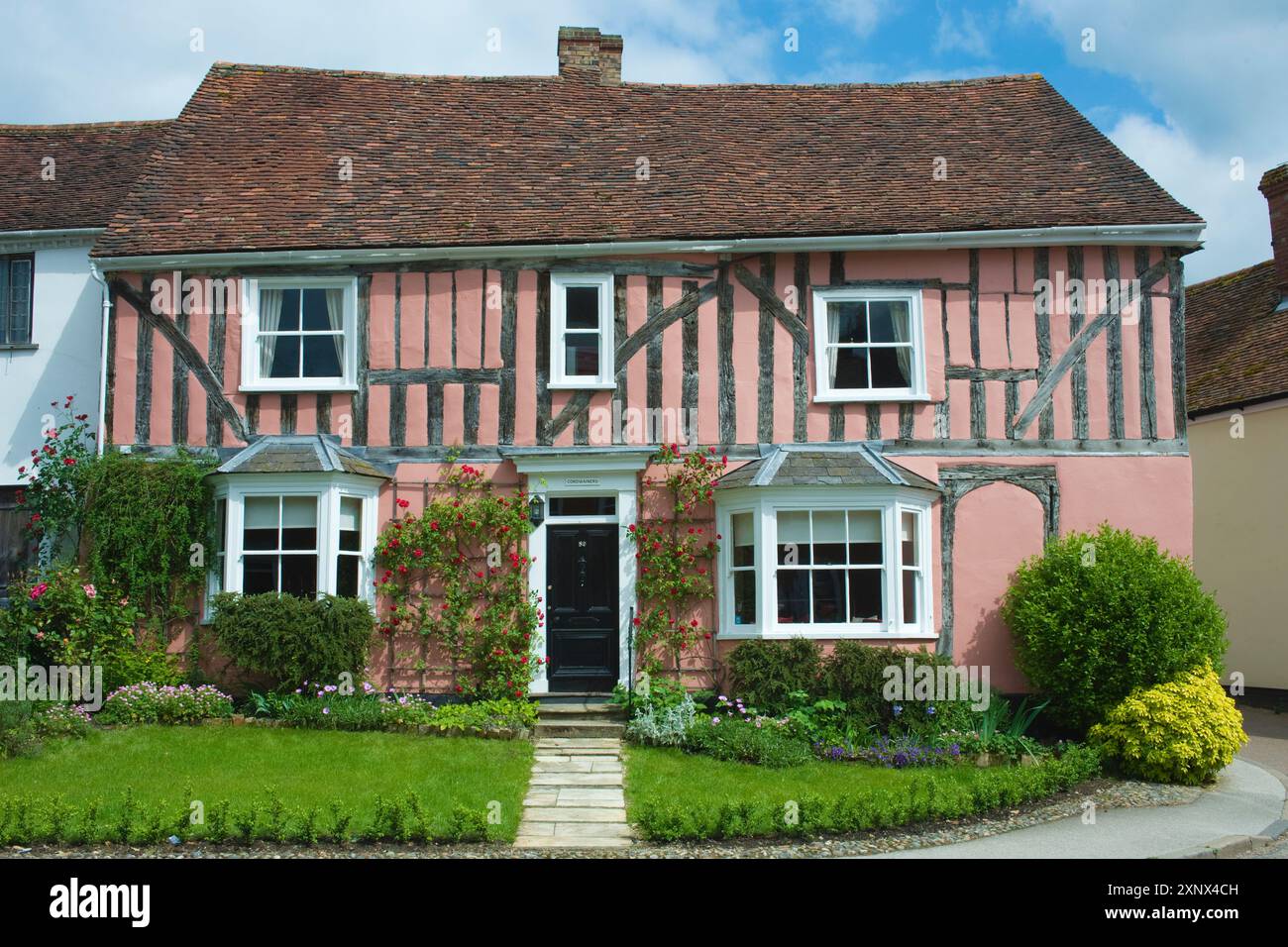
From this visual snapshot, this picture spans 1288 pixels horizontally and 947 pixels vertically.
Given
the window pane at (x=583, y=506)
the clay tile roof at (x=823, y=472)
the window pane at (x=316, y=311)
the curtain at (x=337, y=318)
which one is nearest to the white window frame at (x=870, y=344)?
the clay tile roof at (x=823, y=472)

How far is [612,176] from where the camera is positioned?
16.1 m

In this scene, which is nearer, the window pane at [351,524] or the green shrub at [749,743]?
the green shrub at [749,743]

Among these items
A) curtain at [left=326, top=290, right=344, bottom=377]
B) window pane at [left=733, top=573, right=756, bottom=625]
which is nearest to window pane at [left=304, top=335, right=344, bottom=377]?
curtain at [left=326, top=290, right=344, bottom=377]

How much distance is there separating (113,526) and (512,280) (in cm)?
578

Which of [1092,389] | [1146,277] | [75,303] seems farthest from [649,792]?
[75,303]

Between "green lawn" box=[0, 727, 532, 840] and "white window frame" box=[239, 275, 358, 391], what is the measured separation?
447cm

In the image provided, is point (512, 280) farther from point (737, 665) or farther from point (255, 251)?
point (737, 665)

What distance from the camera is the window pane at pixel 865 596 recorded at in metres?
14.2

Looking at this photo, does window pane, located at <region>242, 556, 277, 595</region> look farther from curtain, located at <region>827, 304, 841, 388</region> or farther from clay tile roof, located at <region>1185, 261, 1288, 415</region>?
clay tile roof, located at <region>1185, 261, 1288, 415</region>

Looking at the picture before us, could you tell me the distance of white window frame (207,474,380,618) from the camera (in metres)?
14.0

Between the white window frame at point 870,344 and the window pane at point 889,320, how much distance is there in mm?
70

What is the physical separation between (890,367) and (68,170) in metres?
13.3

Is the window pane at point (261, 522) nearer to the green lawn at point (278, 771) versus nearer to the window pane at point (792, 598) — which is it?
the green lawn at point (278, 771)

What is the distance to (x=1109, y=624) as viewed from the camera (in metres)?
12.9
